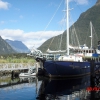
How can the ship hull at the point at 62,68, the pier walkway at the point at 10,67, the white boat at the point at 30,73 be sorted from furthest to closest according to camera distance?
the pier walkway at the point at 10,67 < the white boat at the point at 30,73 < the ship hull at the point at 62,68

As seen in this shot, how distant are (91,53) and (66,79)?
1255cm

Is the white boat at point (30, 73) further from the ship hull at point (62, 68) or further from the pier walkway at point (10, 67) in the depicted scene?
the ship hull at point (62, 68)

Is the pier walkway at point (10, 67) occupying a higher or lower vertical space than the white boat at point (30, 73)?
higher

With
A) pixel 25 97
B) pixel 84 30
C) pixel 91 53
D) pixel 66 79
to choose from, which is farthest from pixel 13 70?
pixel 84 30

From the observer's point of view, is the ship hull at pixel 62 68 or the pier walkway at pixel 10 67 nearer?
the ship hull at pixel 62 68

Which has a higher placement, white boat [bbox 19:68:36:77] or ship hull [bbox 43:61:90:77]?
ship hull [bbox 43:61:90:77]

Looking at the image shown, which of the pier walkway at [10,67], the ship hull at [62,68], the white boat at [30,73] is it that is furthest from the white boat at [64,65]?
the pier walkway at [10,67]

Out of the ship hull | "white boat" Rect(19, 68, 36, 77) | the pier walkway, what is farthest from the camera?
the pier walkway

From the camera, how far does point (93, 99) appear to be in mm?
25594

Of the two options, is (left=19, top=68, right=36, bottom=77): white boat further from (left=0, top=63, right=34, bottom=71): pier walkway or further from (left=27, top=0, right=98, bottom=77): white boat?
(left=27, top=0, right=98, bottom=77): white boat

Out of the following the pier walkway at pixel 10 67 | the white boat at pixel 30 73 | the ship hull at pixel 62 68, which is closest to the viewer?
the ship hull at pixel 62 68

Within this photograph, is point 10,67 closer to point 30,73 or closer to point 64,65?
point 30,73

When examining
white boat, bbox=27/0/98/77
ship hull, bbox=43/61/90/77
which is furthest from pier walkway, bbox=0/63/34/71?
ship hull, bbox=43/61/90/77

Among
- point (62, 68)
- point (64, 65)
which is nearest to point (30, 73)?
point (62, 68)
